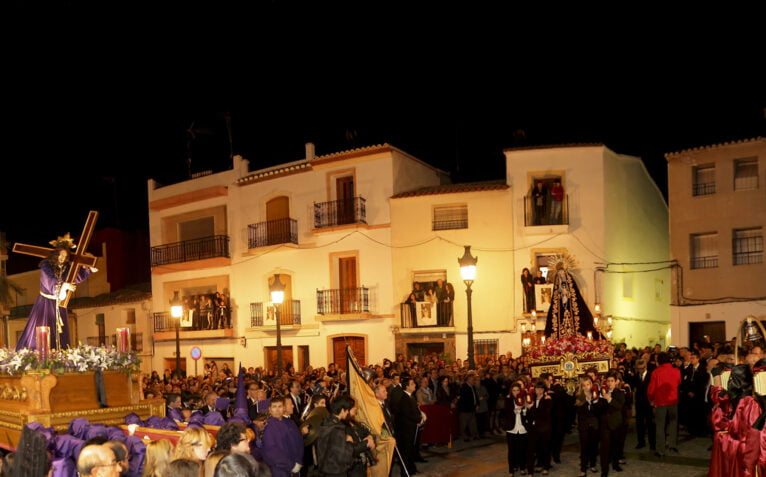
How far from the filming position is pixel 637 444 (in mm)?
13703

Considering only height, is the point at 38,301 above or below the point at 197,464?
above

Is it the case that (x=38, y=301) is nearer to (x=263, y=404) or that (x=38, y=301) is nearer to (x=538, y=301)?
(x=263, y=404)

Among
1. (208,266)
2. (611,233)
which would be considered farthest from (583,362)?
(208,266)

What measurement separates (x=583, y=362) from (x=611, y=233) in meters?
11.5

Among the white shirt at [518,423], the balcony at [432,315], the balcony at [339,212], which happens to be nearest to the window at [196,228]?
the balcony at [339,212]

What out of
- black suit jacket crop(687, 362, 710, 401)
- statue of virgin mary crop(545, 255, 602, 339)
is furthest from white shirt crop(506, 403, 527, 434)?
black suit jacket crop(687, 362, 710, 401)

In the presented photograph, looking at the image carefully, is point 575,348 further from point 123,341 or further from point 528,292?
point 528,292

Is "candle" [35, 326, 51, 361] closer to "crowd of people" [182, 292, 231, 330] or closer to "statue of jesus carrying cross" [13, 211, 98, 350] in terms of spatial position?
"statue of jesus carrying cross" [13, 211, 98, 350]

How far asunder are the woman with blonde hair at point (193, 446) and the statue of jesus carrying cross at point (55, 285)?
5145mm

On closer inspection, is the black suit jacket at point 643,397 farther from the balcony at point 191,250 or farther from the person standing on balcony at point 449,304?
the balcony at point 191,250

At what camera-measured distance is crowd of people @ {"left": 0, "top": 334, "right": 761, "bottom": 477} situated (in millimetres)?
5305

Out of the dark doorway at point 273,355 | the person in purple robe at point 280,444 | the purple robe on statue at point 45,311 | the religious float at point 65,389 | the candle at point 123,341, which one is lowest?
the dark doorway at point 273,355

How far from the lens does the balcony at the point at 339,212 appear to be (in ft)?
85.3

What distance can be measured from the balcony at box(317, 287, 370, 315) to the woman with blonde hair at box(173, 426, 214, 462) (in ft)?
66.0
